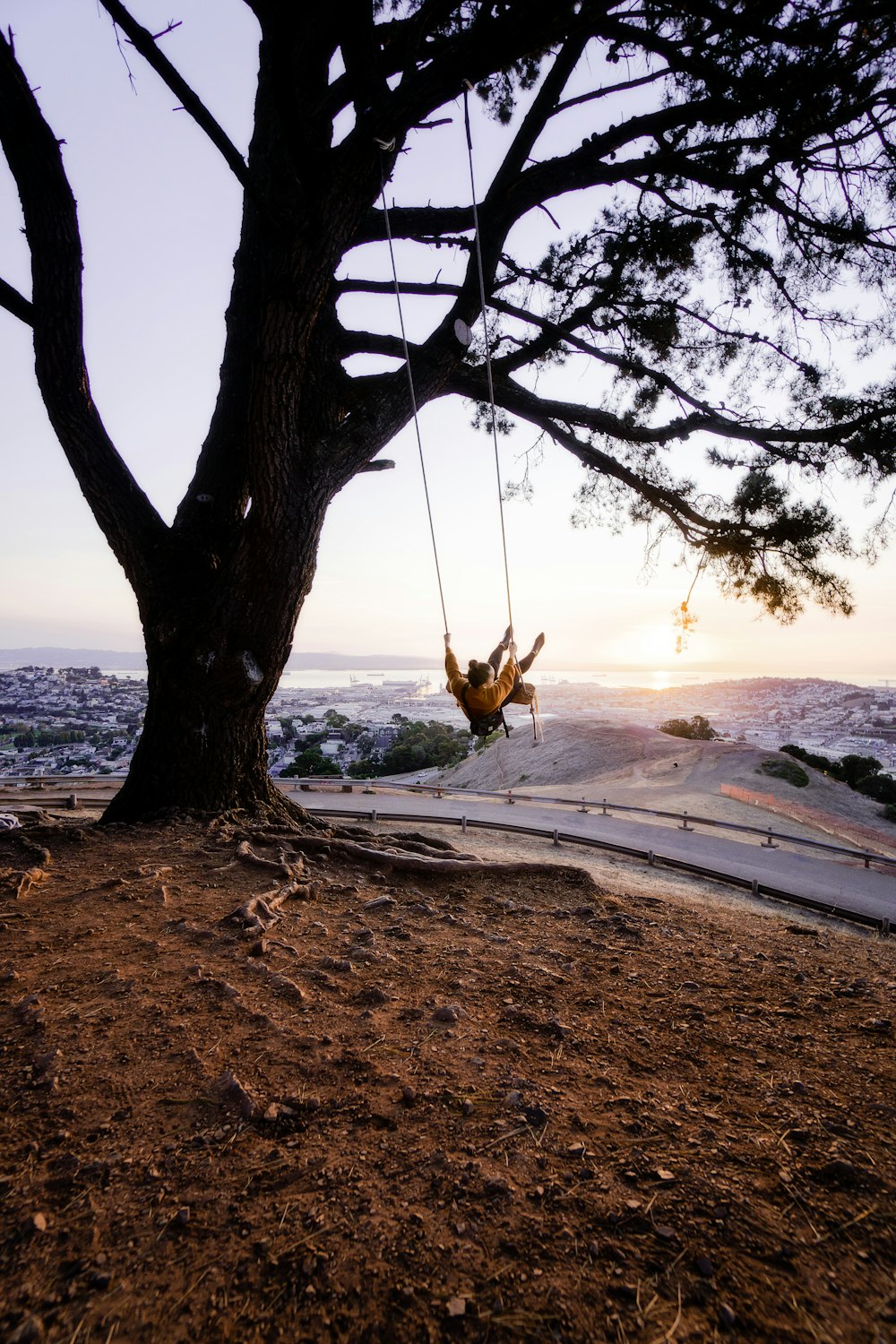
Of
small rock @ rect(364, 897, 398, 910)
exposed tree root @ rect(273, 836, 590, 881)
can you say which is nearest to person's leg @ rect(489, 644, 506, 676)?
exposed tree root @ rect(273, 836, 590, 881)

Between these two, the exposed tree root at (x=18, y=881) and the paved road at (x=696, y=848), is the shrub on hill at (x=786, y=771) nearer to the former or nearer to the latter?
the paved road at (x=696, y=848)

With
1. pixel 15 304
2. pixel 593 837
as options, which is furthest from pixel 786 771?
pixel 15 304

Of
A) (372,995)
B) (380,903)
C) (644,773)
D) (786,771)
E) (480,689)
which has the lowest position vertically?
(644,773)

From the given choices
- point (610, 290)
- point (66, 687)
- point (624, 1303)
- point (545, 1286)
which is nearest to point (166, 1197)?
point (545, 1286)

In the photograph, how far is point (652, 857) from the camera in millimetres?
10656

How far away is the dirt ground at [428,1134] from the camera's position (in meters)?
1.53

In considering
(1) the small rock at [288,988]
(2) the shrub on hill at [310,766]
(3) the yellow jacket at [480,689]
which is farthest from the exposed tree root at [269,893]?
(2) the shrub on hill at [310,766]

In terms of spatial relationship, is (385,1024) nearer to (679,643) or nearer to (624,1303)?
(624,1303)

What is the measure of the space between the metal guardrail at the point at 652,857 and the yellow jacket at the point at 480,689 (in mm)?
5773

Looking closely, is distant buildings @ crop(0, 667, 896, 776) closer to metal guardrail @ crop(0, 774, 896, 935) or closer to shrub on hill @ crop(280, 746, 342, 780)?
shrub on hill @ crop(280, 746, 342, 780)

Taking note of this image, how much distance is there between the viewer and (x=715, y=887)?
32.3ft

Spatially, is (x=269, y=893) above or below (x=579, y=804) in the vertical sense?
above

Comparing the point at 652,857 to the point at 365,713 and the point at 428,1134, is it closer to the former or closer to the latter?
the point at 428,1134

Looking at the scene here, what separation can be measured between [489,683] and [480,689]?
0.13 metres
